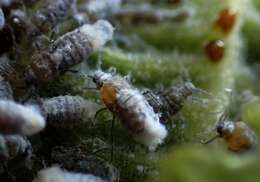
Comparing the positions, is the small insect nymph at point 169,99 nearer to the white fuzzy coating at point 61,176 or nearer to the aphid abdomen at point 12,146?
the white fuzzy coating at point 61,176

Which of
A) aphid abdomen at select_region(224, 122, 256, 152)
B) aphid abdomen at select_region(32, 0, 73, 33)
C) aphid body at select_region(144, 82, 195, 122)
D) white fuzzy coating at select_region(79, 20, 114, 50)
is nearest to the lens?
aphid abdomen at select_region(224, 122, 256, 152)

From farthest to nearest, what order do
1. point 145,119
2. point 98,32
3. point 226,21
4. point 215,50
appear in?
point 226,21
point 215,50
point 98,32
point 145,119

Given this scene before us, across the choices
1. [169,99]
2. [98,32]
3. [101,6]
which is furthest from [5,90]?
[101,6]

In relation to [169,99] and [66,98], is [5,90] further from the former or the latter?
[169,99]

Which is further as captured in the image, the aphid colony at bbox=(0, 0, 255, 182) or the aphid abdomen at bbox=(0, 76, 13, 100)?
the aphid abdomen at bbox=(0, 76, 13, 100)

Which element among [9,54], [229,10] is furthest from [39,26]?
[229,10]

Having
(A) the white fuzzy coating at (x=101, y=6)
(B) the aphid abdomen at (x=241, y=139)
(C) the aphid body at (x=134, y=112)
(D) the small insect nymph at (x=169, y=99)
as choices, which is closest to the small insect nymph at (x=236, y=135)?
(B) the aphid abdomen at (x=241, y=139)

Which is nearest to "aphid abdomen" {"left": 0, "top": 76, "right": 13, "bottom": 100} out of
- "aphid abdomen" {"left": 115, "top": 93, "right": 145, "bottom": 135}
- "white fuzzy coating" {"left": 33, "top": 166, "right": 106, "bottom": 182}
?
"white fuzzy coating" {"left": 33, "top": 166, "right": 106, "bottom": 182}

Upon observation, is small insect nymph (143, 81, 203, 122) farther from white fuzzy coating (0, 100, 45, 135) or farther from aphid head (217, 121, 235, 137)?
white fuzzy coating (0, 100, 45, 135)
